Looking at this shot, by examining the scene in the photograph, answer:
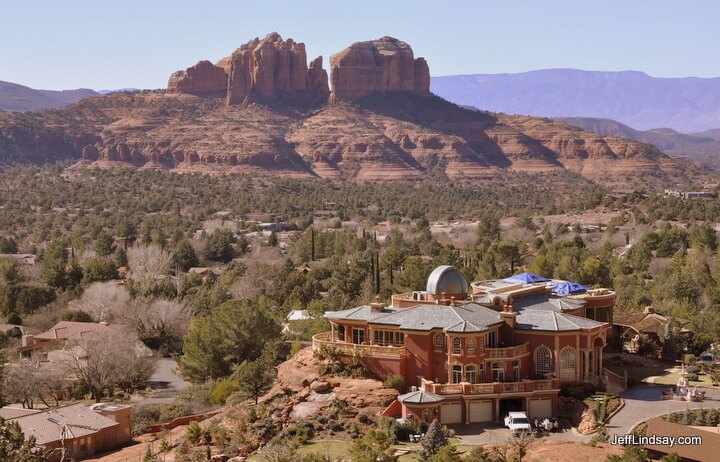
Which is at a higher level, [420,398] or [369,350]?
[369,350]

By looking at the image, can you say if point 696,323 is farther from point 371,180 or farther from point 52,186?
point 371,180

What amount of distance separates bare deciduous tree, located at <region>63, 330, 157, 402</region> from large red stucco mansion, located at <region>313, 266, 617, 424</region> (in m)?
13.2

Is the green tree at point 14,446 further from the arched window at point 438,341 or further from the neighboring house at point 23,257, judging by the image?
the neighboring house at point 23,257

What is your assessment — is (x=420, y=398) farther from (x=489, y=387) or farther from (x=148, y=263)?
(x=148, y=263)

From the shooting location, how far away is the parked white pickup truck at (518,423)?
42375 mm

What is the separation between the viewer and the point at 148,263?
3595 inches

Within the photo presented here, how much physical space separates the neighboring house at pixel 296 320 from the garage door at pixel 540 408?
21.7 m

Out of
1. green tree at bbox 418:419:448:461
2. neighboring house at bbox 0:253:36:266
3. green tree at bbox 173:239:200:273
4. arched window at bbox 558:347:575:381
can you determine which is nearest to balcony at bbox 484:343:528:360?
arched window at bbox 558:347:575:381

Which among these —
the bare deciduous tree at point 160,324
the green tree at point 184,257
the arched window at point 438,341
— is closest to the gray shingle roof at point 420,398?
the arched window at point 438,341

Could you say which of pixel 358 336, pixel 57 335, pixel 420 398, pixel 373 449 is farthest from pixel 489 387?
pixel 57 335

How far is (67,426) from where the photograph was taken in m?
47.3

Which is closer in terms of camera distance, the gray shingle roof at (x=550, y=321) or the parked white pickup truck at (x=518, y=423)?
the parked white pickup truck at (x=518, y=423)

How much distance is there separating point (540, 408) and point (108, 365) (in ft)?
77.5

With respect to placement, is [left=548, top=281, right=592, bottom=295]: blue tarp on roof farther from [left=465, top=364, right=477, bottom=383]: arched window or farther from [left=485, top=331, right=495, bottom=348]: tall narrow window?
[left=465, top=364, right=477, bottom=383]: arched window
